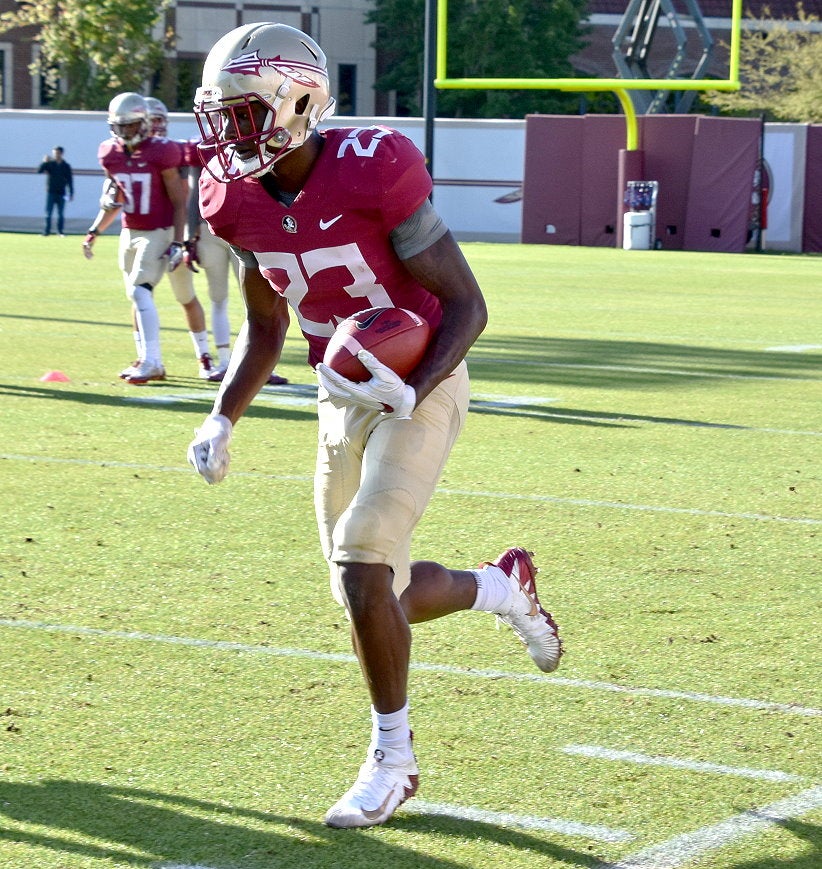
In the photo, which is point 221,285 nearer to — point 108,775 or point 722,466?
point 722,466

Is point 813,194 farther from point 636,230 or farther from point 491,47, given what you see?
point 491,47

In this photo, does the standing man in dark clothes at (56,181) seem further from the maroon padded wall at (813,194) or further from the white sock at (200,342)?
the white sock at (200,342)

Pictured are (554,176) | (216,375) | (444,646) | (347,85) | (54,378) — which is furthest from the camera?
(347,85)

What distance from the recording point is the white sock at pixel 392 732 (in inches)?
138

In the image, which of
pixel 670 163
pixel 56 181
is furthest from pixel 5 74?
pixel 670 163

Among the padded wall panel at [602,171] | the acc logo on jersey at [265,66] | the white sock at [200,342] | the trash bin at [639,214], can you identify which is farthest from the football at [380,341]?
the padded wall panel at [602,171]

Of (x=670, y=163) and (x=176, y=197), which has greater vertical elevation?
(x=176, y=197)

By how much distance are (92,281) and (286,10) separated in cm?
2560

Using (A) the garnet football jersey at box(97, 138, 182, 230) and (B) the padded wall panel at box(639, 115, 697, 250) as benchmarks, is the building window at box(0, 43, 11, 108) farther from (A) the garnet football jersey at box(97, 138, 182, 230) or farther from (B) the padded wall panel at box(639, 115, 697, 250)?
(A) the garnet football jersey at box(97, 138, 182, 230)

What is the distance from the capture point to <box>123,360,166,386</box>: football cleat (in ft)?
33.7

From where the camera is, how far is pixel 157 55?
39562 mm

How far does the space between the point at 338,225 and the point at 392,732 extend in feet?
3.86

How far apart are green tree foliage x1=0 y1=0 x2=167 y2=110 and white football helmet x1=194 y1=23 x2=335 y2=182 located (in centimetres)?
3586

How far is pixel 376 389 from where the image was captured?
3445 millimetres
